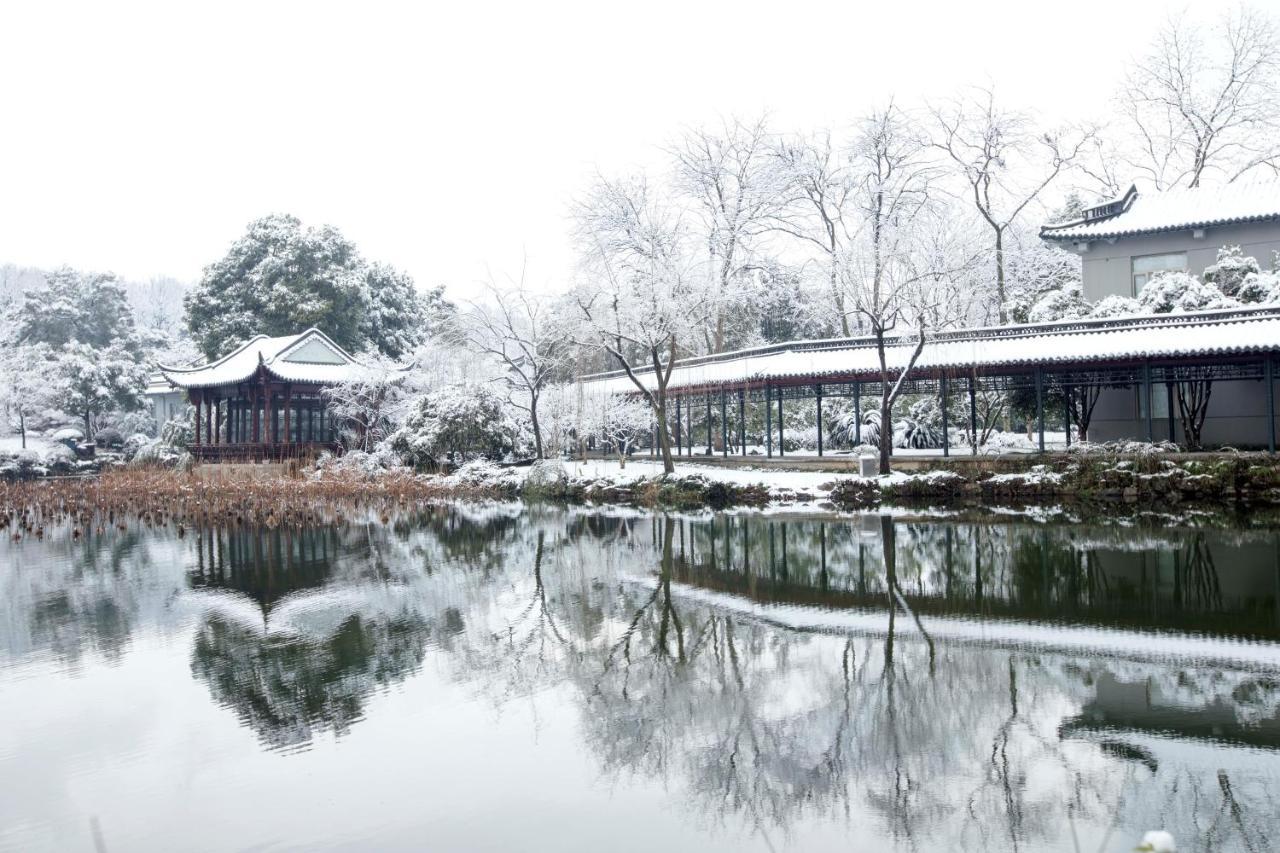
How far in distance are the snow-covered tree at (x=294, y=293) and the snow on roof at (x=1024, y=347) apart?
20.7 meters

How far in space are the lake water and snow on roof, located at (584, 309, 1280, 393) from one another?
8791 millimetres

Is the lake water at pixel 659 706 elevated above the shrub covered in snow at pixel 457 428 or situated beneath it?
situated beneath

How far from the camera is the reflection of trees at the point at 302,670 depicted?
6.73 m

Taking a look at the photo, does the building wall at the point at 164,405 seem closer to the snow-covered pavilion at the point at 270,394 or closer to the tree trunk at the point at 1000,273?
the snow-covered pavilion at the point at 270,394

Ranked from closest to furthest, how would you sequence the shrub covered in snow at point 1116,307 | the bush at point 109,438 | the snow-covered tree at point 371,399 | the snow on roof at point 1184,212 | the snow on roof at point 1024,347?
the snow on roof at point 1024,347 → the shrub covered in snow at point 1116,307 → the snow on roof at point 1184,212 → the snow-covered tree at point 371,399 → the bush at point 109,438

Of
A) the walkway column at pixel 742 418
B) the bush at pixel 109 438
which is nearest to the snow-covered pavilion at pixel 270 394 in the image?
the bush at pixel 109 438

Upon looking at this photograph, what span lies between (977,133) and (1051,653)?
29.4 m

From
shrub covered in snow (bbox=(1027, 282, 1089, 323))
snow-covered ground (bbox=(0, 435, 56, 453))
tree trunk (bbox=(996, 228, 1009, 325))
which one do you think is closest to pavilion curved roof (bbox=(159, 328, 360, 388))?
snow-covered ground (bbox=(0, 435, 56, 453))

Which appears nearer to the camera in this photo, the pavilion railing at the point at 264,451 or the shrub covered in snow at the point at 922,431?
the shrub covered in snow at the point at 922,431

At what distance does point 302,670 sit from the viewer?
26.0 ft

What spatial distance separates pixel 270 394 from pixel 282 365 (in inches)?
39.9

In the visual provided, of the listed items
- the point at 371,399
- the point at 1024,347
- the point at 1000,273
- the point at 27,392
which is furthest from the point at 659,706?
the point at 27,392

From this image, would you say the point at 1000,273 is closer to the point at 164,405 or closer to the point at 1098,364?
the point at 1098,364

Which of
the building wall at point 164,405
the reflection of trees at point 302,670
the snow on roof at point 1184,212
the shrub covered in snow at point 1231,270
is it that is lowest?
the reflection of trees at point 302,670
